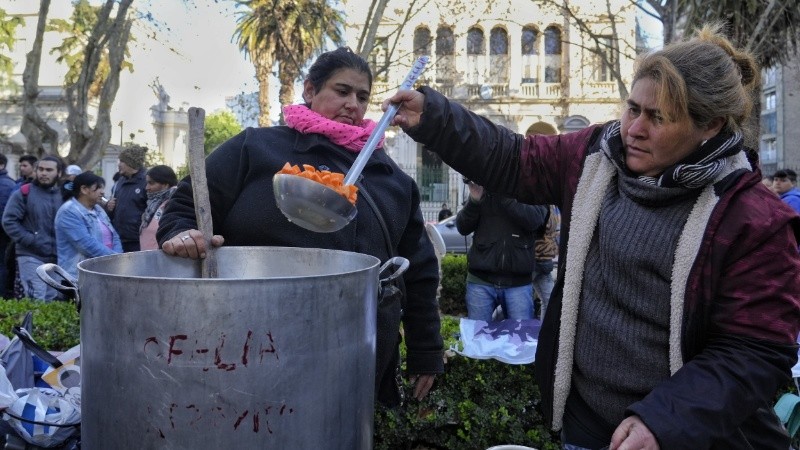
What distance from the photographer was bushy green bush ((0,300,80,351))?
15.1ft

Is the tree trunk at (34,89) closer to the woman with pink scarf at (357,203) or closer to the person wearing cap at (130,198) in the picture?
the person wearing cap at (130,198)

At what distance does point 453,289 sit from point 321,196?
8.00 m

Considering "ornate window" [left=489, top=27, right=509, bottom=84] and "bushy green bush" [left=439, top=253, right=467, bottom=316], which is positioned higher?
"ornate window" [left=489, top=27, right=509, bottom=84]

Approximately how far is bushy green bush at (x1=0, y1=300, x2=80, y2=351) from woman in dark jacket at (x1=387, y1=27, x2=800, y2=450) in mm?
3608

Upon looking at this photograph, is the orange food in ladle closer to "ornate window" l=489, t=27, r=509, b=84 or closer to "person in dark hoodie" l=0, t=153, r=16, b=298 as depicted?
"person in dark hoodie" l=0, t=153, r=16, b=298

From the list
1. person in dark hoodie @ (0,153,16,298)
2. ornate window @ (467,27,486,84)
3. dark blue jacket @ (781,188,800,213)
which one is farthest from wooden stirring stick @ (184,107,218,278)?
ornate window @ (467,27,486,84)

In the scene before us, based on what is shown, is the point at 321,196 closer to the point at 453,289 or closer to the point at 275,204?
the point at 275,204

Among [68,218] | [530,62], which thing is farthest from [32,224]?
[530,62]

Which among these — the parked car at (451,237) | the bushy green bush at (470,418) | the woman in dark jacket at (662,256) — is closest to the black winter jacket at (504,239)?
the bushy green bush at (470,418)

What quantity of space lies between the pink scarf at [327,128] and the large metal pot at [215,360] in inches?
40.7

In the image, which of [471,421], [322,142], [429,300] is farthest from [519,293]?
[322,142]

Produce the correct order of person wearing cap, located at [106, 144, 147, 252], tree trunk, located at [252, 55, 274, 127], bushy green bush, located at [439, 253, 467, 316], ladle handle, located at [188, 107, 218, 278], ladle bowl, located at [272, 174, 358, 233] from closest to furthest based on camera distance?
ladle handle, located at [188, 107, 218, 278]
ladle bowl, located at [272, 174, 358, 233]
person wearing cap, located at [106, 144, 147, 252]
bushy green bush, located at [439, 253, 467, 316]
tree trunk, located at [252, 55, 274, 127]

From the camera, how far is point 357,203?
235 centimetres

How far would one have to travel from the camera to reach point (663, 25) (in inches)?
355
